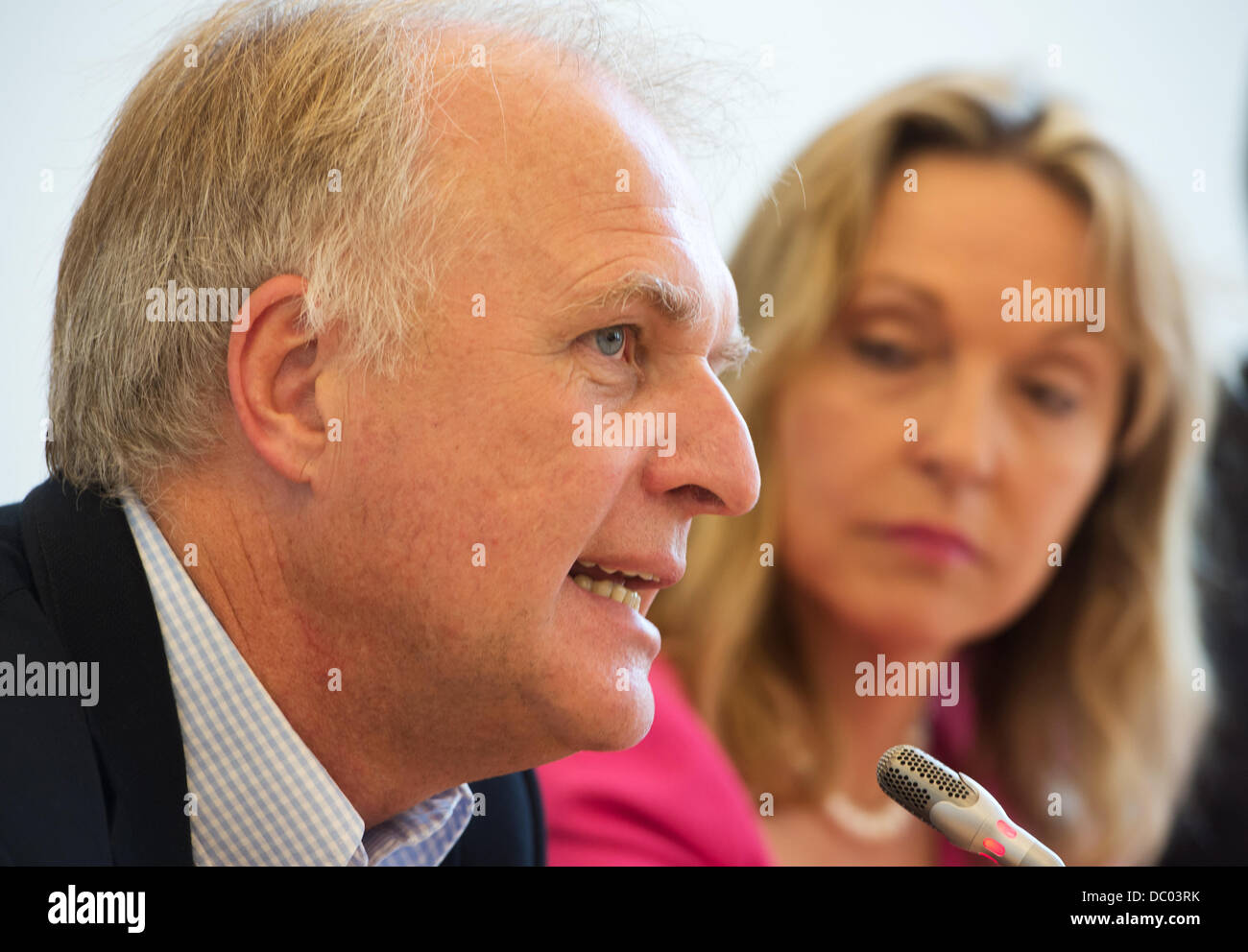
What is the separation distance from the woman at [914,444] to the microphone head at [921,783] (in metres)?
0.89

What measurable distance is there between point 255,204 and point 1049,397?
4.28 feet

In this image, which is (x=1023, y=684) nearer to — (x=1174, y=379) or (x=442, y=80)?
(x=1174, y=379)

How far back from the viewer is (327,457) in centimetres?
85

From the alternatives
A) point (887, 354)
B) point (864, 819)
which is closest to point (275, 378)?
point (887, 354)

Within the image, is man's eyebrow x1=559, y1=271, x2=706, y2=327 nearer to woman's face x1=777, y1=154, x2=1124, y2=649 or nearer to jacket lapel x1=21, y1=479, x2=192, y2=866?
jacket lapel x1=21, y1=479, x2=192, y2=866

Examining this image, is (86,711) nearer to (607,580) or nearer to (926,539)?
(607,580)

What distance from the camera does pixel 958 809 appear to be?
76 centimetres

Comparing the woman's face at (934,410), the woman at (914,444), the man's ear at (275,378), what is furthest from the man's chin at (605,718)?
the woman's face at (934,410)

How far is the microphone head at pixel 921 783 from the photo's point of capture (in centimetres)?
77

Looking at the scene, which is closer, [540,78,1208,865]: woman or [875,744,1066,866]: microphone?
[875,744,1066,866]: microphone

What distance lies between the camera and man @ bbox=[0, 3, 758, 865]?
2.78 feet

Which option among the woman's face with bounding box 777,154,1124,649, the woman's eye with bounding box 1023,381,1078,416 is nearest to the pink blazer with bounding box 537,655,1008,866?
the woman's face with bounding box 777,154,1124,649

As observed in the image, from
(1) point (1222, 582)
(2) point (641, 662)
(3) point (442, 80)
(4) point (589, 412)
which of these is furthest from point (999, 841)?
(1) point (1222, 582)
